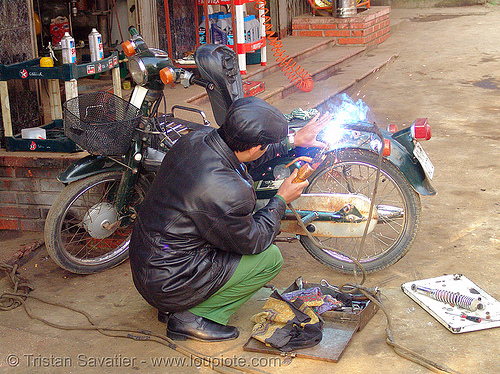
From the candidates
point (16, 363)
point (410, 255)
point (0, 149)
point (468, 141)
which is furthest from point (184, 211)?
point (468, 141)

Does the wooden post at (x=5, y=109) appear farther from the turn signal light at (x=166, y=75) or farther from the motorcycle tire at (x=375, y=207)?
the motorcycle tire at (x=375, y=207)

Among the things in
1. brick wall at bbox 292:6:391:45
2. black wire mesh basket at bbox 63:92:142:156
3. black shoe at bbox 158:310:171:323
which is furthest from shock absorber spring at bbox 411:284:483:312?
brick wall at bbox 292:6:391:45

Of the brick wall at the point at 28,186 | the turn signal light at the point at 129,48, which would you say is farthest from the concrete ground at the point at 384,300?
the turn signal light at the point at 129,48

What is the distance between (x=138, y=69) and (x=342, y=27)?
7.86 m

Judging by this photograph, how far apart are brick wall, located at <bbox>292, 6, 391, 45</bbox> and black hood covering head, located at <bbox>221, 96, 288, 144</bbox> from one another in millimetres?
8258

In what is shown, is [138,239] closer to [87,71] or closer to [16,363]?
[16,363]

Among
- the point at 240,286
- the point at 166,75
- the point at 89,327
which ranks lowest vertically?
the point at 89,327

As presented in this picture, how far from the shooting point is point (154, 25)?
25.5 feet

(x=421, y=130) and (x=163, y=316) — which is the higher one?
(x=421, y=130)

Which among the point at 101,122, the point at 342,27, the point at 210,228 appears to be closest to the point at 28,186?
the point at 101,122

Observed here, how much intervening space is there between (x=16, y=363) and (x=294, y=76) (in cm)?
601

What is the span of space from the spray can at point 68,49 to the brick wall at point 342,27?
23.9ft

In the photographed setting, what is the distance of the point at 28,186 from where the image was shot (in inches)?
184

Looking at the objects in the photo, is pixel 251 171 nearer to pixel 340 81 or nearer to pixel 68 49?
pixel 68 49
